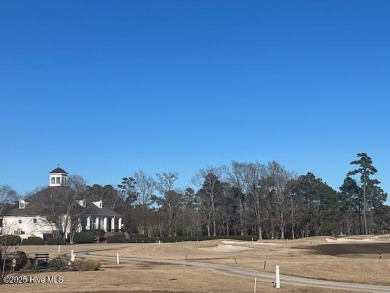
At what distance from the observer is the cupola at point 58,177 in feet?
A: 294

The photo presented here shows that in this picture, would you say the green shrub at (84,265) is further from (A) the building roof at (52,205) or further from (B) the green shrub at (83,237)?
(A) the building roof at (52,205)

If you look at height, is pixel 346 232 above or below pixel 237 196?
below

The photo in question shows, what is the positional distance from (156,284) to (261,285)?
199 inches

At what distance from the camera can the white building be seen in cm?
7525

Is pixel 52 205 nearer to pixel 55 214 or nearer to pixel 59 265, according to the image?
pixel 55 214

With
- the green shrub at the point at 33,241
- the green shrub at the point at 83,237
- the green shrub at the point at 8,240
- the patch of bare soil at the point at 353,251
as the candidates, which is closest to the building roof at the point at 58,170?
the green shrub at the point at 83,237

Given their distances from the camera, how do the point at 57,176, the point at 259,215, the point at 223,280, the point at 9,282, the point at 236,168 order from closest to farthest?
the point at 9,282, the point at 223,280, the point at 57,176, the point at 259,215, the point at 236,168

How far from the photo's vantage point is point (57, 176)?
89750 millimetres

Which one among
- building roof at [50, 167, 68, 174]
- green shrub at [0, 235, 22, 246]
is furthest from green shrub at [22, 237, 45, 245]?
building roof at [50, 167, 68, 174]

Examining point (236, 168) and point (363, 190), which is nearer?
point (236, 168)

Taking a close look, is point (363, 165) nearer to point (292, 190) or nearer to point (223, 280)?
point (292, 190)

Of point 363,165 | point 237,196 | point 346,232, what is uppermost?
point 363,165

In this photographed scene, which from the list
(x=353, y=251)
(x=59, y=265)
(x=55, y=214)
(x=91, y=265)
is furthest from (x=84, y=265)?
(x=55, y=214)

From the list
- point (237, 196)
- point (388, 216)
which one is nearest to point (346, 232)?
point (388, 216)
